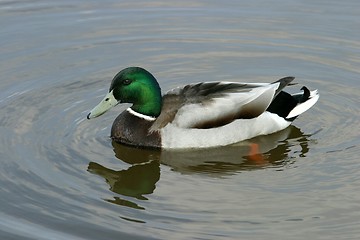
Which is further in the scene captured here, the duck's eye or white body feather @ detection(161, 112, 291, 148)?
the duck's eye

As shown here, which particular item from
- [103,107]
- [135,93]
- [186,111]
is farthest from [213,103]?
[103,107]

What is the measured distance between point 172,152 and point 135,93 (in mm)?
740

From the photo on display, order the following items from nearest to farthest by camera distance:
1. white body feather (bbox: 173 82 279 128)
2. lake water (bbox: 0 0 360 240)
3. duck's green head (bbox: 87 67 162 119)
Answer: lake water (bbox: 0 0 360 240) < white body feather (bbox: 173 82 279 128) < duck's green head (bbox: 87 67 162 119)

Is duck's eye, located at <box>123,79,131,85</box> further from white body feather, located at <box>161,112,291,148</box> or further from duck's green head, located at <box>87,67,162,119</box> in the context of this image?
white body feather, located at <box>161,112,291,148</box>

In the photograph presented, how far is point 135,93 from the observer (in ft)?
32.9

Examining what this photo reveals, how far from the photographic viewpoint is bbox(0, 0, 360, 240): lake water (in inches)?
322

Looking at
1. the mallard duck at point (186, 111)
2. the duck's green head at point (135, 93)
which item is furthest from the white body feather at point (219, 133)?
the duck's green head at point (135, 93)

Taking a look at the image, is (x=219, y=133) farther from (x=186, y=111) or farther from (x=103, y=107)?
(x=103, y=107)

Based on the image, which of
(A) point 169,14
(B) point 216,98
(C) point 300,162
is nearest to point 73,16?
(A) point 169,14

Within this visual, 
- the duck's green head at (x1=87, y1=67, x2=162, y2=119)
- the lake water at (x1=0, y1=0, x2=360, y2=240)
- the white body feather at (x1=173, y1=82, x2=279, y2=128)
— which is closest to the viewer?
the lake water at (x1=0, y1=0, x2=360, y2=240)

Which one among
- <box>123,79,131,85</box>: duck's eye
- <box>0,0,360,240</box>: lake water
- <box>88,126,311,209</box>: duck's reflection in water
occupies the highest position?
<box>123,79,131,85</box>: duck's eye

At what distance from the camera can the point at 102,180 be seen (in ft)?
29.9

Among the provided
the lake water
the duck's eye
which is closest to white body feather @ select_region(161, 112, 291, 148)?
the lake water

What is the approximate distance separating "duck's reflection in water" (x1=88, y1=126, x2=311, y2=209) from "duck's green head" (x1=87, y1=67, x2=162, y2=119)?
43 cm
